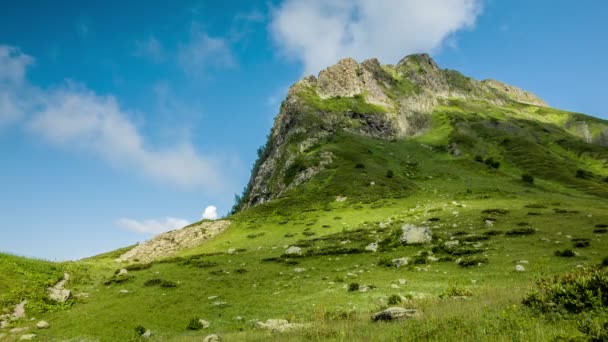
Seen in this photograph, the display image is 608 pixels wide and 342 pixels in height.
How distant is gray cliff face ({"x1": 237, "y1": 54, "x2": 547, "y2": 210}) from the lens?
114812mm

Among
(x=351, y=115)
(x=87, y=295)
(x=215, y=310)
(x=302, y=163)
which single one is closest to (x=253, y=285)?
(x=215, y=310)

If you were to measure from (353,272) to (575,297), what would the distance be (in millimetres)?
19283

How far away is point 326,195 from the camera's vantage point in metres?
76.4

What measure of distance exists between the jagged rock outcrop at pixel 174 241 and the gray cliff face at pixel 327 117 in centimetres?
3391

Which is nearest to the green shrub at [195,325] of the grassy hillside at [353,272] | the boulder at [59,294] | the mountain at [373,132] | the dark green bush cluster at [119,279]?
the grassy hillside at [353,272]

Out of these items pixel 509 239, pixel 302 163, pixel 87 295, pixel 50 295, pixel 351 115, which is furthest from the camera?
pixel 351 115

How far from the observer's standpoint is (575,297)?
12.6 meters

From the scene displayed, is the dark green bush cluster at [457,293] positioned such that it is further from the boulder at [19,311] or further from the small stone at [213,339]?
the boulder at [19,311]

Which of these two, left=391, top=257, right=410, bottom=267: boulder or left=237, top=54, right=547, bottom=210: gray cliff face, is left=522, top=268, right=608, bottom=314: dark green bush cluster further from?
left=237, top=54, right=547, bottom=210: gray cliff face

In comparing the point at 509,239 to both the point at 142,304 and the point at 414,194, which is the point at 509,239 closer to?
the point at 142,304

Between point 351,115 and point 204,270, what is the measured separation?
120555 millimetres

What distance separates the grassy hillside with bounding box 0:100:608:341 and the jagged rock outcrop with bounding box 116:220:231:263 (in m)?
2.58

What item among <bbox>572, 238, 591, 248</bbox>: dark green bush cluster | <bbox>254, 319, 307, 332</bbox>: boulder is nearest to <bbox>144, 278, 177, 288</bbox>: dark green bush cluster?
<bbox>254, 319, 307, 332</bbox>: boulder

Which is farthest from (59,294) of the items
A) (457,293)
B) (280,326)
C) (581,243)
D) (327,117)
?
(327,117)
